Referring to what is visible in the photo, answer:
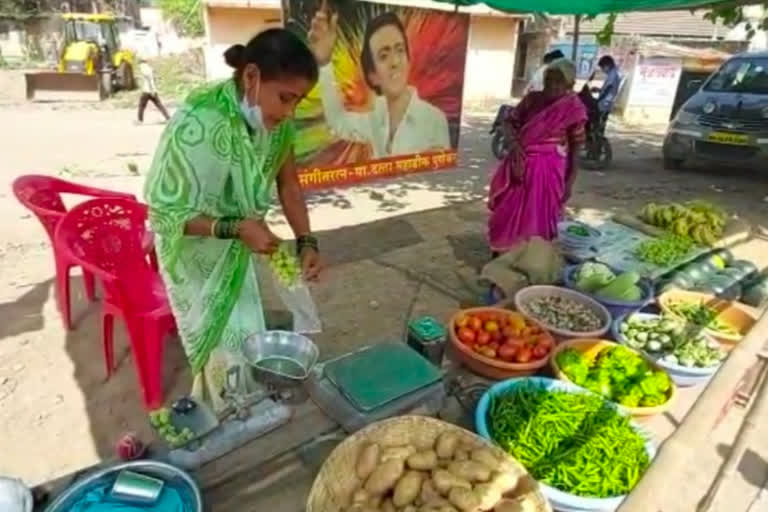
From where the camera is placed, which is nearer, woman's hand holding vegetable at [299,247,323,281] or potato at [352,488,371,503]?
potato at [352,488,371,503]

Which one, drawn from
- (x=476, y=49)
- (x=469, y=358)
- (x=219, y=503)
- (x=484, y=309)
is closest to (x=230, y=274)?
(x=219, y=503)

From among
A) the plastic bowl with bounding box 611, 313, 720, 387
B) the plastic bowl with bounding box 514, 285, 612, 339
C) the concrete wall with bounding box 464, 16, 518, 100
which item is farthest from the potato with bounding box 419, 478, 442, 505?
the concrete wall with bounding box 464, 16, 518, 100

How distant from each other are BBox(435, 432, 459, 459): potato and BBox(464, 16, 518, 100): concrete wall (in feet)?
54.3

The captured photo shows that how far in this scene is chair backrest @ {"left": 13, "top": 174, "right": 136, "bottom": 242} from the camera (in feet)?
9.82

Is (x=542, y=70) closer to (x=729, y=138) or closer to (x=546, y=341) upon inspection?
(x=546, y=341)

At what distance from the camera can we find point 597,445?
162 centimetres

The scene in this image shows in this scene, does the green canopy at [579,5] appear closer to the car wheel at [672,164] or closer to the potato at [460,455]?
the potato at [460,455]

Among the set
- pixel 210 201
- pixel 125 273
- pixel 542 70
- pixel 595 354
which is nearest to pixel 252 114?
pixel 210 201

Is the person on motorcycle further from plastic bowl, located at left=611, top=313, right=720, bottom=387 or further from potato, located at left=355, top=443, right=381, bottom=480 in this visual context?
potato, located at left=355, top=443, right=381, bottom=480

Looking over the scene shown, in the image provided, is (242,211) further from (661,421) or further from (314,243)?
(661,421)

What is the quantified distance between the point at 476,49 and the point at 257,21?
6.97 metres

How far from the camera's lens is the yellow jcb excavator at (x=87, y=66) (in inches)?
518

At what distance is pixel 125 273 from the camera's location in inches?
116

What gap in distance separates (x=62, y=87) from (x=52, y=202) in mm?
12400
